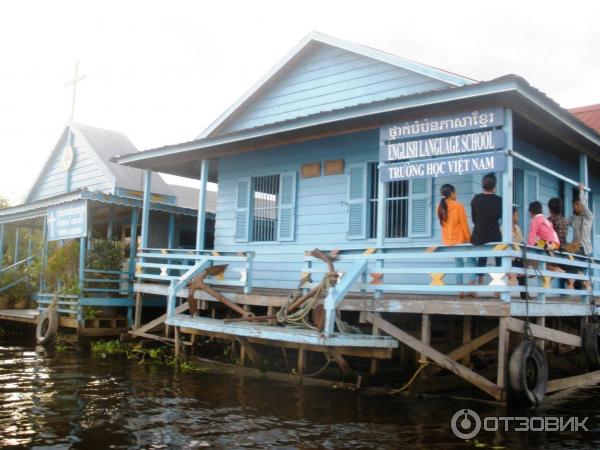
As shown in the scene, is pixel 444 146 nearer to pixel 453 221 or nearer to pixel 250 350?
pixel 453 221

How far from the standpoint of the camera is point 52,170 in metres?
22.8

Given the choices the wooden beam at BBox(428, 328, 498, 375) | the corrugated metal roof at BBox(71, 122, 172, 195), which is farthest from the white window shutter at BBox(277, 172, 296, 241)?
the corrugated metal roof at BBox(71, 122, 172, 195)

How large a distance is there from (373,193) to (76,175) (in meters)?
13.2

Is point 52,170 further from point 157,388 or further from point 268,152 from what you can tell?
point 157,388

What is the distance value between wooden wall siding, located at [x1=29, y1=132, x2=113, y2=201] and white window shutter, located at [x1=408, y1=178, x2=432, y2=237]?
11.6 m

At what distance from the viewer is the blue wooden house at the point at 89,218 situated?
14.5 metres

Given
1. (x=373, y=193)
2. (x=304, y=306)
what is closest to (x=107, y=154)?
(x=373, y=193)

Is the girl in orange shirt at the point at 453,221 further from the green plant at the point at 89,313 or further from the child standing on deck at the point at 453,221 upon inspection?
the green plant at the point at 89,313

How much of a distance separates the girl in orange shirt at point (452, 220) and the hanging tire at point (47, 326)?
9.42 metres

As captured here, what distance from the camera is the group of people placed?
905 centimetres

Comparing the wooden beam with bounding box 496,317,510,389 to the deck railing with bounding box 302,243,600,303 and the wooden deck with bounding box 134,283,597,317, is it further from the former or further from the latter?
the deck railing with bounding box 302,243,600,303

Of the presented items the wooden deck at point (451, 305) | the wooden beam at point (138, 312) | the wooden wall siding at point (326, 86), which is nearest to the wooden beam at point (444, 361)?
the wooden deck at point (451, 305)

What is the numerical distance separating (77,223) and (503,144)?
32.5 feet

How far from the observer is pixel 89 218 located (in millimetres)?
14992
